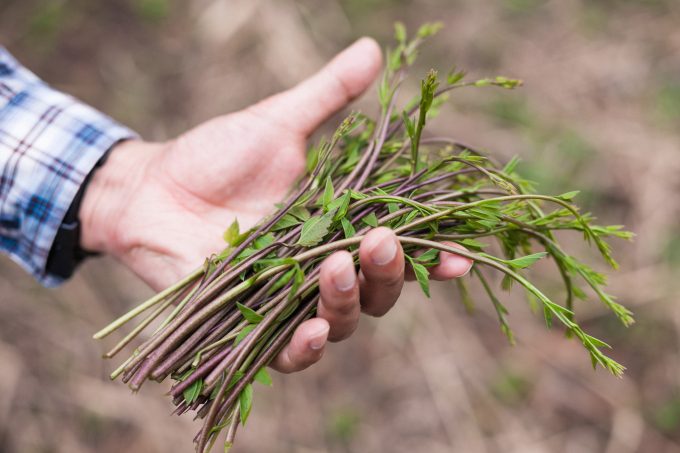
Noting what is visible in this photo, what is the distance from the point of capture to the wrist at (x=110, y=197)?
2014 millimetres

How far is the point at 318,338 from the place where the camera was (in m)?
1.45

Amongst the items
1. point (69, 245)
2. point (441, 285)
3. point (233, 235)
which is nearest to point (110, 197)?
point (69, 245)

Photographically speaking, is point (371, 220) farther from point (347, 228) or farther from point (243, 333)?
point (243, 333)

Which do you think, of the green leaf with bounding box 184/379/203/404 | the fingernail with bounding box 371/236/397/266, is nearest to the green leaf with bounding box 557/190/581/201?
the fingernail with bounding box 371/236/397/266

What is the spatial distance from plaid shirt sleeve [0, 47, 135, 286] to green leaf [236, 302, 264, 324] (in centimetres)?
93

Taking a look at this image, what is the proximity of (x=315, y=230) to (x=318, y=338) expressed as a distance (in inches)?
10.9

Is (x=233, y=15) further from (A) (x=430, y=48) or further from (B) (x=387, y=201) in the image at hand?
(B) (x=387, y=201)

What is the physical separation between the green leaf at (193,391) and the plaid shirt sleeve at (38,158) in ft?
2.96

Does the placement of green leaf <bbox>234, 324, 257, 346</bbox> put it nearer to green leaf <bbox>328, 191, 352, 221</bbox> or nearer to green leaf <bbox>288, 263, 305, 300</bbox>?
green leaf <bbox>288, 263, 305, 300</bbox>

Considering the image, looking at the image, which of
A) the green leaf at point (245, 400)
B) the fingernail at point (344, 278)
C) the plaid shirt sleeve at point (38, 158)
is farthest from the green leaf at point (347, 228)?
the plaid shirt sleeve at point (38, 158)

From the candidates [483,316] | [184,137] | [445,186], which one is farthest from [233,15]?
[445,186]

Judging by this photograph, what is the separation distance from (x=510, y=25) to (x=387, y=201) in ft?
10.6

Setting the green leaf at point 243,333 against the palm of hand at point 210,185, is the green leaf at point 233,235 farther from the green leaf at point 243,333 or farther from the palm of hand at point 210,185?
the palm of hand at point 210,185

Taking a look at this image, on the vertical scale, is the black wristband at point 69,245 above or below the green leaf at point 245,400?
above
